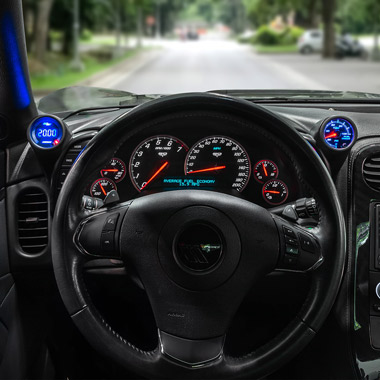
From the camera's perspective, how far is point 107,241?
221 cm

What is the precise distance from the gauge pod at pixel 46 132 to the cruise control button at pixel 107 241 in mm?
603

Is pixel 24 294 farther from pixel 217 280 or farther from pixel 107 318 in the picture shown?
pixel 217 280

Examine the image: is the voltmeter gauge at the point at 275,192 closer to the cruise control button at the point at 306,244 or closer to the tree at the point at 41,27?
the cruise control button at the point at 306,244

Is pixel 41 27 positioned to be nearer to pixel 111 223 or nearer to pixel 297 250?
pixel 111 223

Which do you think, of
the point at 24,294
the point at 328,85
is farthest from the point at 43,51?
the point at 24,294

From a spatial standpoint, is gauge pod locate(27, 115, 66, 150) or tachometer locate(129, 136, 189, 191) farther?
gauge pod locate(27, 115, 66, 150)

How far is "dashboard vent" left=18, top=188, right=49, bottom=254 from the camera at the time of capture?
9.29 feet

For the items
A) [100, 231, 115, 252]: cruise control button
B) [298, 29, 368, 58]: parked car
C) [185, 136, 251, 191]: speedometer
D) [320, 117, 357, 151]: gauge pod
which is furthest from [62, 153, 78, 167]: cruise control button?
[298, 29, 368, 58]: parked car

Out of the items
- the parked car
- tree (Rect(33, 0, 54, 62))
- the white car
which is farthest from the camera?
the white car

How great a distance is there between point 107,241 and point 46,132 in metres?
0.68

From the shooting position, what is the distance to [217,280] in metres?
2.19

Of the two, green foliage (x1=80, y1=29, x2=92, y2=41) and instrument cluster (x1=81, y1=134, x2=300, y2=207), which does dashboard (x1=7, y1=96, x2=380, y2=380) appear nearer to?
instrument cluster (x1=81, y1=134, x2=300, y2=207)

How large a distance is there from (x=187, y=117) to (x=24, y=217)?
90cm

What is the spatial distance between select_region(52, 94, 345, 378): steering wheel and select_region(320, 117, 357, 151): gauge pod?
0.44 metres
